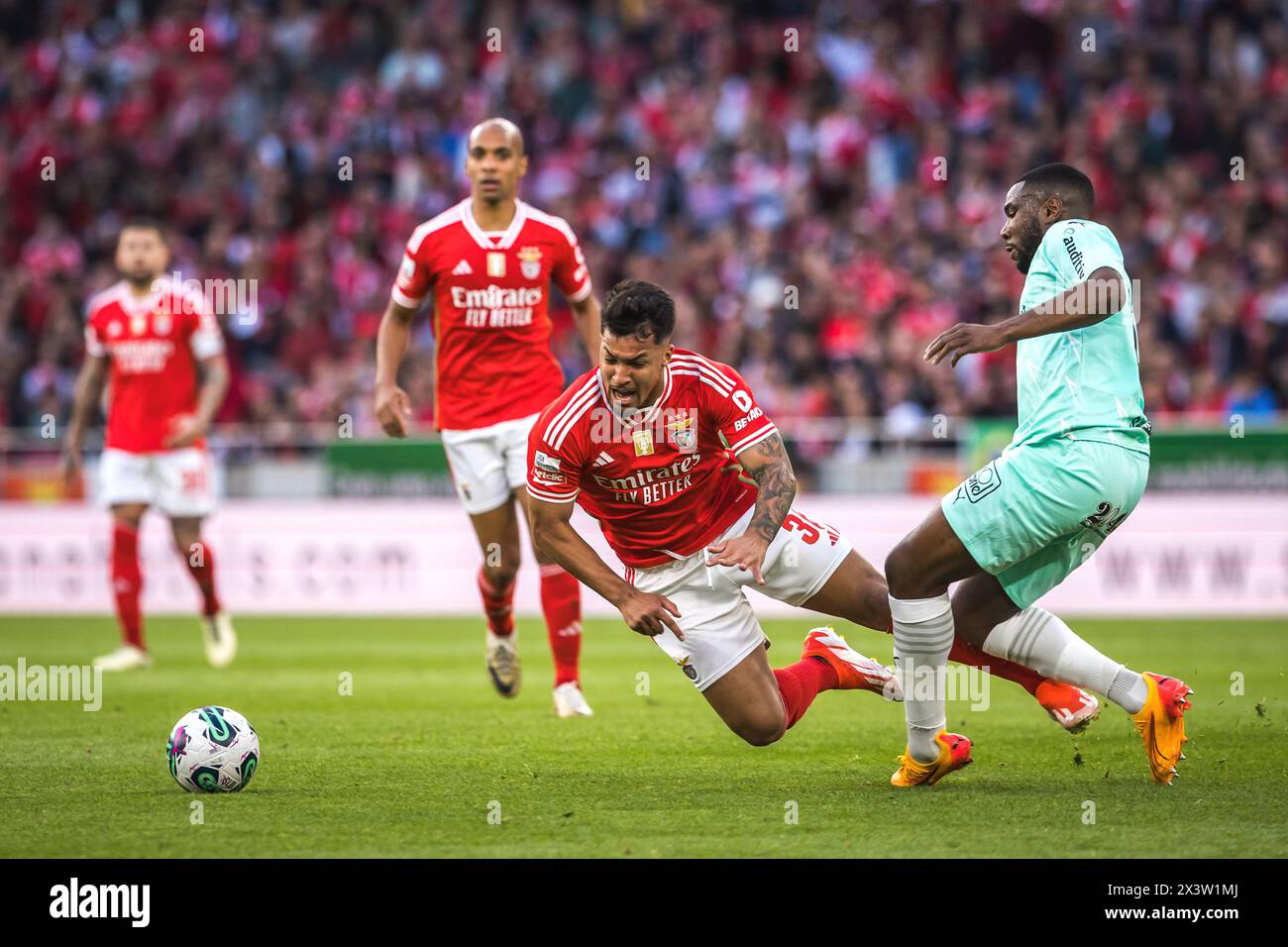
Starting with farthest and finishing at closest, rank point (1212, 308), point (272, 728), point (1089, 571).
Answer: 1. point (1212, 308)
2. point (1089, 571)
3. point (272, 728)

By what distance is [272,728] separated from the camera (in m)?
8.48

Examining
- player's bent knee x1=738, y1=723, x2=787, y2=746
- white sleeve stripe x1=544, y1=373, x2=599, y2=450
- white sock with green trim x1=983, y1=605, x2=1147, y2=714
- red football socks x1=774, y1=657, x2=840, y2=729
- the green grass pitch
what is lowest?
the green grass pitch

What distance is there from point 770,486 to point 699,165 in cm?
1410

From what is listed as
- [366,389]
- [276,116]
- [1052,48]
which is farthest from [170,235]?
[1052,48]

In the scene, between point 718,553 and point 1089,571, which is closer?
point 718,553

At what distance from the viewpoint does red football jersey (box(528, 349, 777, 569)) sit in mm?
6449

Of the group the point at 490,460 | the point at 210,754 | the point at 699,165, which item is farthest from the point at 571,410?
the point at 699,165

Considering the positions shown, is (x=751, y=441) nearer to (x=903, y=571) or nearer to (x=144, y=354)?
(x=903, y=571)

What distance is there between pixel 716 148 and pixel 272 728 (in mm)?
13029

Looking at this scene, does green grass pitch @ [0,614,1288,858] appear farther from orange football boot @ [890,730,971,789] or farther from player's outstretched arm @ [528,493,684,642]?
player's outstretched arm @ [528,493,684,642]

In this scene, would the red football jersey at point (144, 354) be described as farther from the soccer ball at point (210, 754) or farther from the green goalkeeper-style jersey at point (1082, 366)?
the green goalkeeper-style jersey at point (1082, 366)

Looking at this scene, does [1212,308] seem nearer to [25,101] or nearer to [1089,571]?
[1089,571]

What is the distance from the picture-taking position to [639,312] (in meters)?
6.12

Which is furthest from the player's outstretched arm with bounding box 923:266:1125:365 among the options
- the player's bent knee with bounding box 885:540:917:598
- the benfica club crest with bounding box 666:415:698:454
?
the benfica club crest with bounding box 666:415:698:454
